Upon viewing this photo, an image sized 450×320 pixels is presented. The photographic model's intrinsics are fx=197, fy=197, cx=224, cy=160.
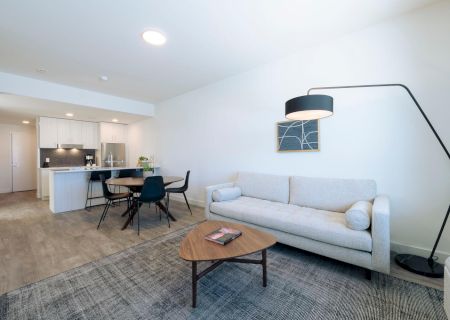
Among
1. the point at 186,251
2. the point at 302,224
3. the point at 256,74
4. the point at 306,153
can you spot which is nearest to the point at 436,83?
the point at 306,153

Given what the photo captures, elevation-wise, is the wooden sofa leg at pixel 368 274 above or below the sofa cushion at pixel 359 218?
below

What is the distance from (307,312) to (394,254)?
1.55m

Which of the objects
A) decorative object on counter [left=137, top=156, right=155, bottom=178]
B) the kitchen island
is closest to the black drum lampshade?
decorative object on counter [left=137, top=156, right=155, bottom=178]

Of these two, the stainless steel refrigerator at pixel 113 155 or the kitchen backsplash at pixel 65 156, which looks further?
the stainless steel refrigerator at pixel 113 155

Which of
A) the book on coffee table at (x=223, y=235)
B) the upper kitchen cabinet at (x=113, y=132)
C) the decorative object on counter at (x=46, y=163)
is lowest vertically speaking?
the book on coffee table at (x=223, y=235)

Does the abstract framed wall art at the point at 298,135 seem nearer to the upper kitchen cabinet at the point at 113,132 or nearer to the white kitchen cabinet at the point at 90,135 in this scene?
the upper kitchen cabinet at the point at 113,132

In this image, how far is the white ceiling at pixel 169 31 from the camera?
6.70 ft

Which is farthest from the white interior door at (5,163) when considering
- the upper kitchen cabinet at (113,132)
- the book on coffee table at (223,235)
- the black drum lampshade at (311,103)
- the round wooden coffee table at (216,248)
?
the black drum lampshade at (311,103)

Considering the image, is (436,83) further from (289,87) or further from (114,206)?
(114,206)

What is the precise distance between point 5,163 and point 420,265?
10.2m

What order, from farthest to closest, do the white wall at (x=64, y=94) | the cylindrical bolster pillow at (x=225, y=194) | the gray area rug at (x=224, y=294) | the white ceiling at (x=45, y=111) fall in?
the white ceiling at (x=45, y=111) → the white wall at (x=64, y=94) → the cylindrical bolster pillow at (x=225, y=194) → the gray area rug at (x=224, y=294)

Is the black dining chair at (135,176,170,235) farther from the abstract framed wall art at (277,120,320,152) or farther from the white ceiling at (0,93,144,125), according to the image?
the white ceiling at (0,93,144,125)

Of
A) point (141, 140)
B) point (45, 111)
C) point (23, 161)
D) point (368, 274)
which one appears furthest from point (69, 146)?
point (368, 274)

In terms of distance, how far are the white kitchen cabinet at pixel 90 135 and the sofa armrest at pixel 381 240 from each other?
285 inches
